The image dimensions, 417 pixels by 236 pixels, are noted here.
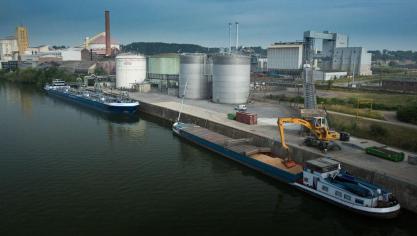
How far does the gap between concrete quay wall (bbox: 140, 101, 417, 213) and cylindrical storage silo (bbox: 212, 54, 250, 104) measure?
955cm

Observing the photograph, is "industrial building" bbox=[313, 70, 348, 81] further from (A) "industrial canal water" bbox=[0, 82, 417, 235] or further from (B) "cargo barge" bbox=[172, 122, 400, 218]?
(B) "cargo barge" bbox=[172, 122, 400, 218]

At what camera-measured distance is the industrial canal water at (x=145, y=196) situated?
19953 millimetres

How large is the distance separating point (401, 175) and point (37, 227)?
71.3 feet

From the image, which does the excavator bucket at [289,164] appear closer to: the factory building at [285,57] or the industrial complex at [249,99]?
the industrial complex at [249,99]

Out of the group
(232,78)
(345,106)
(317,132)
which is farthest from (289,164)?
(232,78)

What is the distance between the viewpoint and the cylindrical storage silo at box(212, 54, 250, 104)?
5394 cm

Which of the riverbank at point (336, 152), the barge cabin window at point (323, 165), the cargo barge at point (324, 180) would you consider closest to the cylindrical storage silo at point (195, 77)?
the riverbank at point (336, 152)

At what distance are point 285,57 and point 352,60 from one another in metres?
22.8

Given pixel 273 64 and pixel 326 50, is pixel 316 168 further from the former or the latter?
pixel 326 50

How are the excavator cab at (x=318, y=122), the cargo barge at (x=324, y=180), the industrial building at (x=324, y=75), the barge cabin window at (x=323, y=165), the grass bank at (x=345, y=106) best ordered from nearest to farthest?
1. the cargo barge at (x=324, y=180)
2. the barge cabin window at (x=323, y=165)
3. the excavator cab at (x=318, y=122)
4. the grass bank at (x=345, y=106)
5. the industrial building at (x=324, y=75)

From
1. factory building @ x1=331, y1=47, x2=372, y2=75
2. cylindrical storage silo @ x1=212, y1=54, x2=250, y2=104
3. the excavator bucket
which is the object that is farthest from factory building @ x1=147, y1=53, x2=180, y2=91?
factory building @ x1=331, y1=47, x2=372, y2=75

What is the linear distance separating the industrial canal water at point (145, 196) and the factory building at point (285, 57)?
88.3 m

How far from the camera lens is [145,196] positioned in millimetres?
23656

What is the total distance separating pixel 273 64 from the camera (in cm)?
12700
